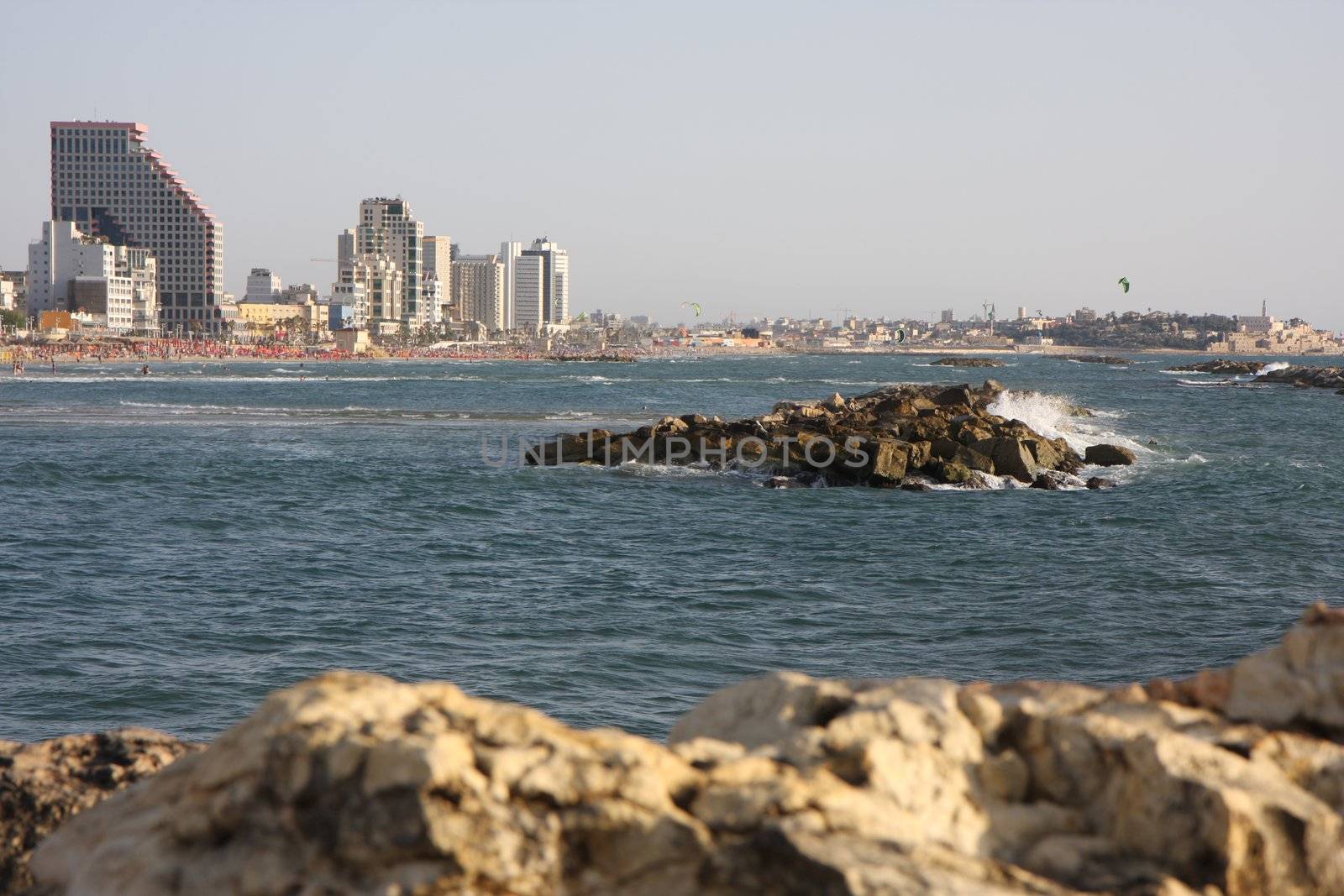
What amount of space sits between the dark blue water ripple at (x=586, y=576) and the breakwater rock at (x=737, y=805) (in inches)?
235

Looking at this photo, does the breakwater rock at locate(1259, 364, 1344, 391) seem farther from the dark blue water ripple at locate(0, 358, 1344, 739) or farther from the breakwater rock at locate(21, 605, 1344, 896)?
the breakwater rock at locate(21, 605, 1344, 896)

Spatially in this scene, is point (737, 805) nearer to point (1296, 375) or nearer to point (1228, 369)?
point (1296, 375)

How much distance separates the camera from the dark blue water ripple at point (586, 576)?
A: 12.4 m

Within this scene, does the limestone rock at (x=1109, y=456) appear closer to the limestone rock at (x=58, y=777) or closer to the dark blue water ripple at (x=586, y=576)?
the dark blue water ripple at (x=586, y=576)

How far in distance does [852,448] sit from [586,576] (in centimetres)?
1372

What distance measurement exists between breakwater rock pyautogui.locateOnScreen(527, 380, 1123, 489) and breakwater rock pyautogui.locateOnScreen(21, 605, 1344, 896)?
25016mm

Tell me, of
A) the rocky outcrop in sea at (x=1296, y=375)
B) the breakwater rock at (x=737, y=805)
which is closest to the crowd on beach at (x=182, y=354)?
the rocky outcrop in sea at (x=1296, y=375)

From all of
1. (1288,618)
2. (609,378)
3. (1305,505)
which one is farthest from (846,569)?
(609,378)

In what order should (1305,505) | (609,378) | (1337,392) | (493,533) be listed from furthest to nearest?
(609,378) < (1337,392) < (1305,505) < (493,533)

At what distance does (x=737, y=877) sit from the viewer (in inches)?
145

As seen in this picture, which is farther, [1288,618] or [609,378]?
[609,378]

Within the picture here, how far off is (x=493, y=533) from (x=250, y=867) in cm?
1874

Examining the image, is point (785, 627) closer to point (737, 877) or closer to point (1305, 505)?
point (737, 877)

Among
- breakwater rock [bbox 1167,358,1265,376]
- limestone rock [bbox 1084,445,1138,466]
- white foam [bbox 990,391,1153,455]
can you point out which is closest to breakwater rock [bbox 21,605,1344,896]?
limestone rock [bbox 1084,445,1138,466]
